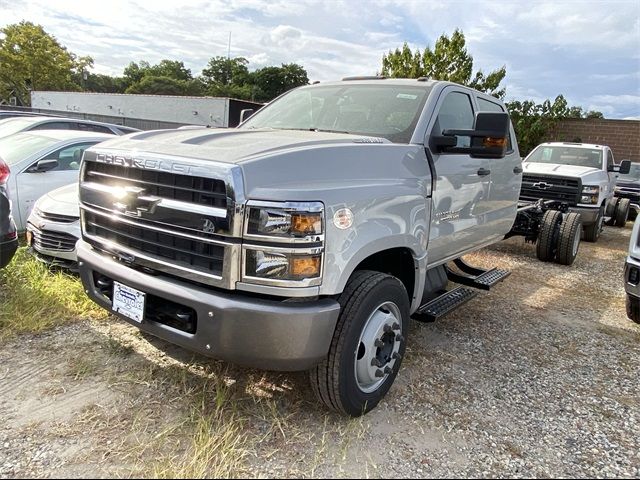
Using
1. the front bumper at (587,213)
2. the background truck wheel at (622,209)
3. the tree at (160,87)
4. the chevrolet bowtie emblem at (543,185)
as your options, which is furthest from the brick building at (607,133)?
the tree at (160,87)

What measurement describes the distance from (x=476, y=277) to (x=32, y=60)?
174 feet

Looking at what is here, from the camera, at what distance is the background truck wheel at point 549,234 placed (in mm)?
7418

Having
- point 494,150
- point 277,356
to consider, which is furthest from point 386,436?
point 494,150

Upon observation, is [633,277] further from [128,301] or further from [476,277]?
[128,301]

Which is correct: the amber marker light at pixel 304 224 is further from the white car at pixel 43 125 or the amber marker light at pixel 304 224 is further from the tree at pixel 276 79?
the tree at pixel 276 79

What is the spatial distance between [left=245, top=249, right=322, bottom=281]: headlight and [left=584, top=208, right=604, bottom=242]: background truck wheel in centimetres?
868

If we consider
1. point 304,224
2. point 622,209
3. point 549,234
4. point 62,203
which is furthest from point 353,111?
point 622,209

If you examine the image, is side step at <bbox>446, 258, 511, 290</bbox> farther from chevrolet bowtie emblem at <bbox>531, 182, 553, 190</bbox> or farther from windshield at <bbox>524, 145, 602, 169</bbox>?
windshield at <bbox>524, 145, 602, 169</bbox>

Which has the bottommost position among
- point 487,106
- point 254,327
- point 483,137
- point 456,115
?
point 254,327

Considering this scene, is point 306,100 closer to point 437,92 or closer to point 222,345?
point 437,92

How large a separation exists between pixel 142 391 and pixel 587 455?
262 cm

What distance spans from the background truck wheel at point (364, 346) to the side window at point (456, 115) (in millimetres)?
1330

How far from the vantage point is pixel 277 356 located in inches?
94.9

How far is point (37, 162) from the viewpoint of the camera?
6.35 m
